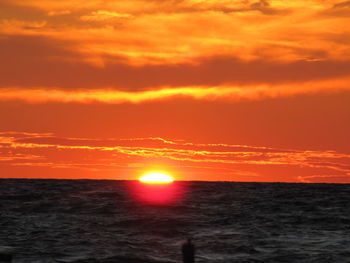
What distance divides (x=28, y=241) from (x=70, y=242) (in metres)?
2.85

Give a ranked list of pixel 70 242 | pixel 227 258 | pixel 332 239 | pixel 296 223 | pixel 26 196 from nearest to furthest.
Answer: pixel 227 258 → pixel 70 242 → pixel 332 239 → pixel 296 223 → pixel 26 196

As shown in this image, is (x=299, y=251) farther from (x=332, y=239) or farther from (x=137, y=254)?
(x=137, y=254)

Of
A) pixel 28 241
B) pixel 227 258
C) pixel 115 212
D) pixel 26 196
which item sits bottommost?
pixel 227 258

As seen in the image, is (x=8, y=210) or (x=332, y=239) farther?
(x=8, y=210)

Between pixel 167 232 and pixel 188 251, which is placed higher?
pixel 167 232

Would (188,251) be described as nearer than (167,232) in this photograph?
Yes

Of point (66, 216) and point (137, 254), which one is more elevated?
point (66, 216)

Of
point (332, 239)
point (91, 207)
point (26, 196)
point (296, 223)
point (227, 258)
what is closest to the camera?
point (227, 258)

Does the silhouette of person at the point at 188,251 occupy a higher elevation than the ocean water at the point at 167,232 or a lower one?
lower

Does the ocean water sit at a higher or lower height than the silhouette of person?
higher

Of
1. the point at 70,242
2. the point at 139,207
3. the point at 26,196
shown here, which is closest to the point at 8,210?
the point at 139,207

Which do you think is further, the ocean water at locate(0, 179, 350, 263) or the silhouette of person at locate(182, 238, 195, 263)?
the ocean water at locate(0, 179, 350, 263)

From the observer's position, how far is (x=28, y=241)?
42031 millimetres

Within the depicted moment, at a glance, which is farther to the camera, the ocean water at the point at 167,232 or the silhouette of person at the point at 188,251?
the ocean water at the point at 167,232
